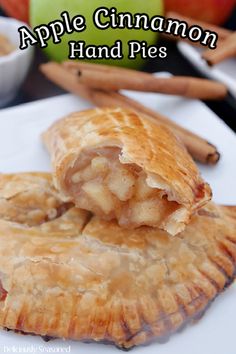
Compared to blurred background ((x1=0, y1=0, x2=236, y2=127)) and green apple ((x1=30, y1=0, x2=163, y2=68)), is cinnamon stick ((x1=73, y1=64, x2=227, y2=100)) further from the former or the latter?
green apple ((x1=30, y1=0, x2=163, y2=68))

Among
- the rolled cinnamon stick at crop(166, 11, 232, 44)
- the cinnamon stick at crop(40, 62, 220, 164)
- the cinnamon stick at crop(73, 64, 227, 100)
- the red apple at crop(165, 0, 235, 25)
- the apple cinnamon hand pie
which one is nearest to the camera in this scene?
the apple cinnamon hand pie

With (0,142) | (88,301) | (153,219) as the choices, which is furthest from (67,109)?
(88,301)

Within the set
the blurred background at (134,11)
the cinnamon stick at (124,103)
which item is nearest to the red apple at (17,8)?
the blurred background at (134,11)

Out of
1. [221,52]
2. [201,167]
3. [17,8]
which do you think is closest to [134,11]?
[221,52]

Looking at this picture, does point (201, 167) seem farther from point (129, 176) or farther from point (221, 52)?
point (221, 52)

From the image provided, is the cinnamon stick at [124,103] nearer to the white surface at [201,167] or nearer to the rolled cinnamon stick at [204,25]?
the white surface at [201,167]

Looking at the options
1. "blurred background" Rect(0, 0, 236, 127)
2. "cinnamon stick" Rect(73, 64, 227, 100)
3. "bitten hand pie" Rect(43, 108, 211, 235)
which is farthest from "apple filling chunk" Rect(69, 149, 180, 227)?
"blurred background" Rect(0, 0, 236, 127)
